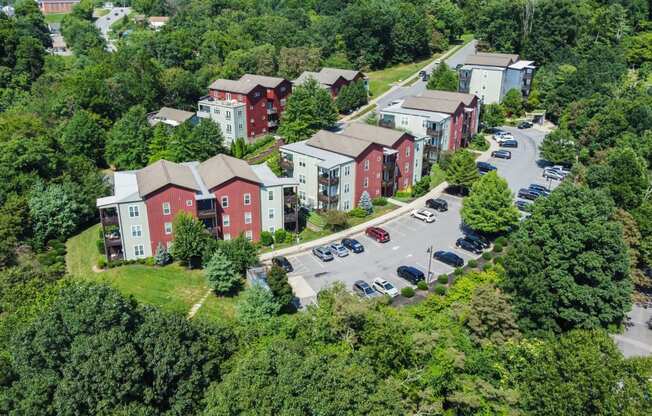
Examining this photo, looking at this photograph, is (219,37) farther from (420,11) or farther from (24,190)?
(24,190)

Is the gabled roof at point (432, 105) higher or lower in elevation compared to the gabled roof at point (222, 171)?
higher

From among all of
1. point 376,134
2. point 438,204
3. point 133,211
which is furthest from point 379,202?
point 133,211

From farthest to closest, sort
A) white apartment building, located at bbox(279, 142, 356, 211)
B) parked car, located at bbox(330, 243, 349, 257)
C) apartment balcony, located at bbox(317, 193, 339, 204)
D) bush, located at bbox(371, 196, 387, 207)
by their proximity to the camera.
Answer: bush, located at bbox(371, 196, 387, 207) < apartment balcony, located at bbox(317, 193, 339, 204) < white apartment building, located at bbox(279, 142, 356, 211) < parked car, located at bbox(330, 243, 349, 257)

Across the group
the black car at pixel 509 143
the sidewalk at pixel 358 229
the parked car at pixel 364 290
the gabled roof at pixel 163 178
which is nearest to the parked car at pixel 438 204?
the sidewalk at pixel 358 229

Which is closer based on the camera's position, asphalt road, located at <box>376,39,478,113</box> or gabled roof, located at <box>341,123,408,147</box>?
gabled roof, located at <box>341,123,408,147</box>

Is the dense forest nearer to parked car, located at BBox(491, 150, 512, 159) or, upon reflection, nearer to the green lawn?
the green lawn

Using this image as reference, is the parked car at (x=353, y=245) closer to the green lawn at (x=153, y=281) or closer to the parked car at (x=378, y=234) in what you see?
the parked car at (x=378, y=234)

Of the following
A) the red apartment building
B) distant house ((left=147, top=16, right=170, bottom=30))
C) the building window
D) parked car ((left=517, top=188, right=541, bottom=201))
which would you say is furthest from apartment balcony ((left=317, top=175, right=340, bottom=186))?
distant house ((left=147, top=16, right=170, bottom=30))
